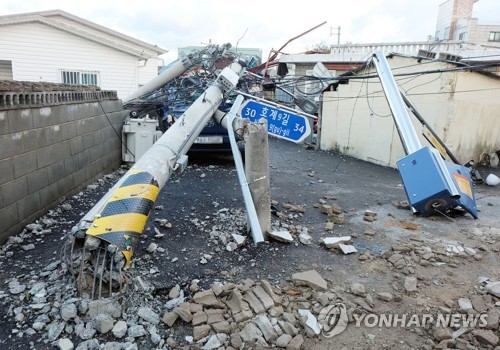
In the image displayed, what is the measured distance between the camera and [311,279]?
3.49 meters

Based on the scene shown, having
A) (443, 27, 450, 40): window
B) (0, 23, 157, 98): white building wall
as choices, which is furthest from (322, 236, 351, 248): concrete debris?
(443, 27, 450, 40): window

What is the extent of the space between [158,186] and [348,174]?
6.76 meters

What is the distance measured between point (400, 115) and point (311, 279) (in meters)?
3.38

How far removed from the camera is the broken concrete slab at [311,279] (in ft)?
11.2

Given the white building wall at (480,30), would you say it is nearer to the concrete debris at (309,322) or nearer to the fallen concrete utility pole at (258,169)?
the fallen concrete utility pole at (258,169)

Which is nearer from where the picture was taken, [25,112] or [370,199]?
[25,112]

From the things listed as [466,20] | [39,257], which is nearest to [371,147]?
[39,257]

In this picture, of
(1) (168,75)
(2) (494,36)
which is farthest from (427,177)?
(2) (494,36)

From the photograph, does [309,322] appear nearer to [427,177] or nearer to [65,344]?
[65,344]

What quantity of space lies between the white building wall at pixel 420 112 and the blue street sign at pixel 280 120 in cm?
592

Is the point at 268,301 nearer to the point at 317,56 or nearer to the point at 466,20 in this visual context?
the point at 317,56

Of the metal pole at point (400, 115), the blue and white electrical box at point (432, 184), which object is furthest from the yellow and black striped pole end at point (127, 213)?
the metal pole at point (400, 115)

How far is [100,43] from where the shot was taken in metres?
14.7

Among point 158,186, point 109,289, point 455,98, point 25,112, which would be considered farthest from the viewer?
point 455,98
